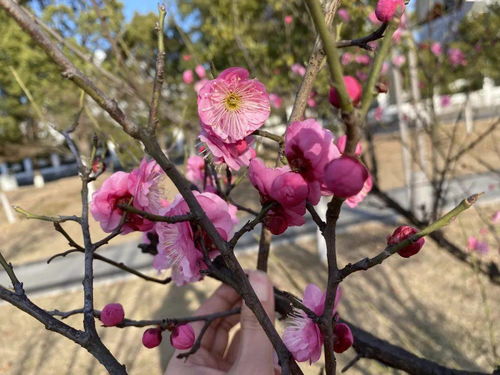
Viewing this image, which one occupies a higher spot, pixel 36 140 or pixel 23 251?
pixel 36 140

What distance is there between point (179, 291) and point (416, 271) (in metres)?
2.43

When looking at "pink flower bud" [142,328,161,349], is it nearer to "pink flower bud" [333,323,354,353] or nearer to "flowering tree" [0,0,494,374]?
"flowering tree" [0,0,494,374]

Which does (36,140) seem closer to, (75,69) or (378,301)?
(378,301)

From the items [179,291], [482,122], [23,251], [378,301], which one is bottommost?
[23,251]

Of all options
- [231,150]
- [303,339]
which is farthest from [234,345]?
[231,150]

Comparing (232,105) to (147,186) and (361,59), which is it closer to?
(147,186)

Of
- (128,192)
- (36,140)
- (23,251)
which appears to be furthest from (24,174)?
(128,192)

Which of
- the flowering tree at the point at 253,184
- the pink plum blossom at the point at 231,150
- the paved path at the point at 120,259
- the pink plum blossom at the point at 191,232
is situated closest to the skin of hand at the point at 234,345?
the flowering tree at the point at 253,184

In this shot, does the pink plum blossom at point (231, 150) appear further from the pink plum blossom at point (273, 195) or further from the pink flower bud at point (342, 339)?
the pink flower bud at point (342, 339)

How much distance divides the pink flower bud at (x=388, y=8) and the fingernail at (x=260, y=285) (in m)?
0.51

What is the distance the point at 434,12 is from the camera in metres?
3.02

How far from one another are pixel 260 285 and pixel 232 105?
0.38 metres

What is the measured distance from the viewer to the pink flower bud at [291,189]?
1.43ft

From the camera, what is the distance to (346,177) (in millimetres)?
363
